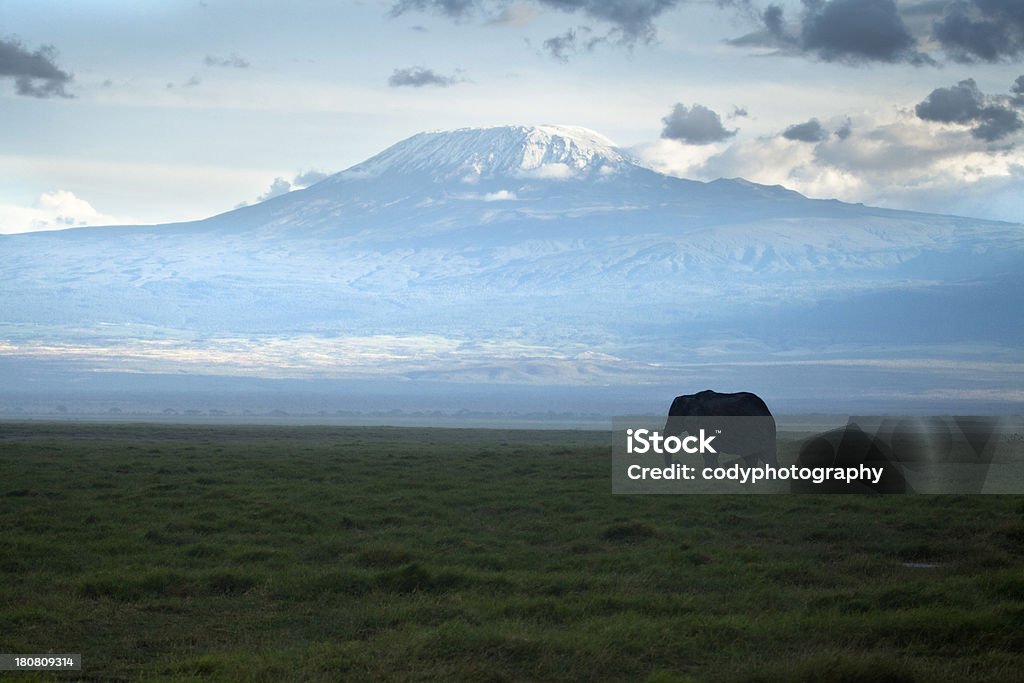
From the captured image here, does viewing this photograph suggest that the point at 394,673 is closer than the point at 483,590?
Yes

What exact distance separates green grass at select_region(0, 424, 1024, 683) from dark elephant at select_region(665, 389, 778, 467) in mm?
4525

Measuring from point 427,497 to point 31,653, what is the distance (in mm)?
13403

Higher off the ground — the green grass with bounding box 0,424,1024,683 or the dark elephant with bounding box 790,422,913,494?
the dark elephant with bounding box 790,422,913,494

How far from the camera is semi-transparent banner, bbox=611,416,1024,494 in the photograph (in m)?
25.2

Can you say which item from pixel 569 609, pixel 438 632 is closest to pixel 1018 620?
pixel 569 609

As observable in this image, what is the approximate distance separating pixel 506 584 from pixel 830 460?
526 inches

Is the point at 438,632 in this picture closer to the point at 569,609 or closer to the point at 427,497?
the point at 569,609

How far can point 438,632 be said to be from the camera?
11734 mm

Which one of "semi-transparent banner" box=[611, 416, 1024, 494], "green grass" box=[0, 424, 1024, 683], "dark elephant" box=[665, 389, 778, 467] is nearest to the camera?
"green grass" box=[0, 424, 1024, 683]

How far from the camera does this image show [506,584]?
14711 millimetres

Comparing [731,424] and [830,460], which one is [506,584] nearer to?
[830,460]

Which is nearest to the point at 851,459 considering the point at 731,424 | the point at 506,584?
the point at 731,424

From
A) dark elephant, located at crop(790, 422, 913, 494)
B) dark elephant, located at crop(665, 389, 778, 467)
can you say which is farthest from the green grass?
dark elephant, located at crop(665, 389, 778, 467)

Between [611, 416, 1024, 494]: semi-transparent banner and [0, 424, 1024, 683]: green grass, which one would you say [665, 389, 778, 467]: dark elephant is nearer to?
[611, 416, 1024, 494]: semi-transparent banner
